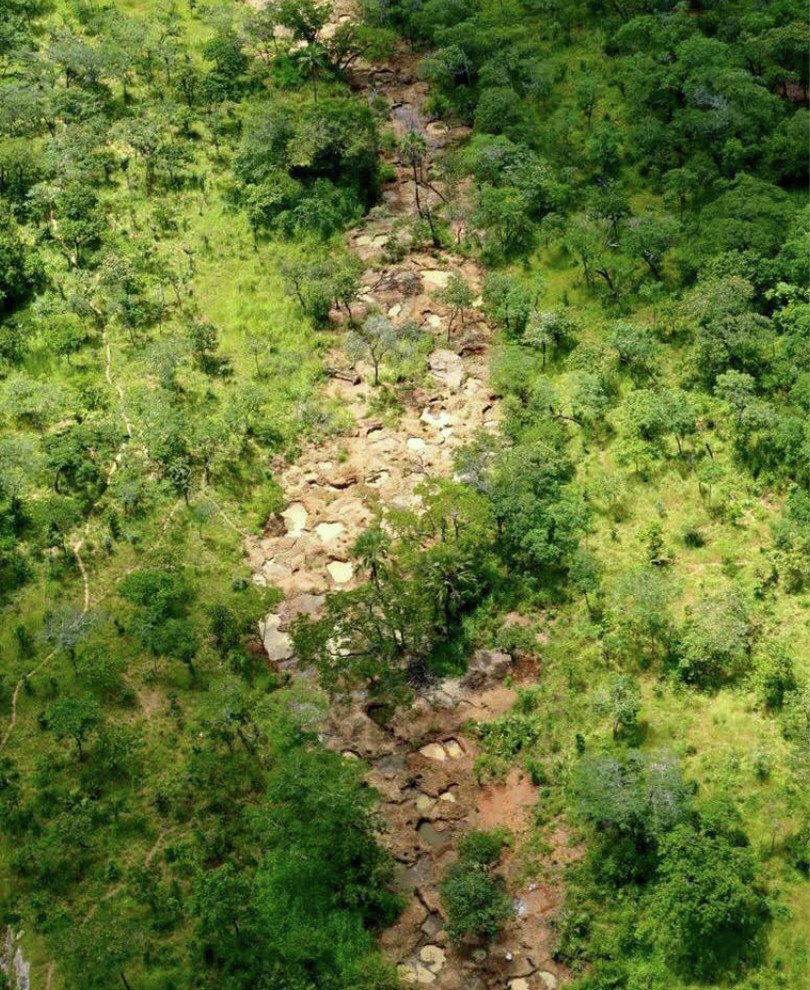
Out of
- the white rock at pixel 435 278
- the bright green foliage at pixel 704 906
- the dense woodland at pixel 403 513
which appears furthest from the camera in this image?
the white rock at pixel 435 278

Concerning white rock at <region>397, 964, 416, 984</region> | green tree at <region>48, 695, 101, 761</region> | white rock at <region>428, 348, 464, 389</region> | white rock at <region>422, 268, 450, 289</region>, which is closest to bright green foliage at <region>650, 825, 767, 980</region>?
white rock at <region>397, 964, 416, 984</region>

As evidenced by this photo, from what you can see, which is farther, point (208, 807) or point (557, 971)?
point (208, 807)

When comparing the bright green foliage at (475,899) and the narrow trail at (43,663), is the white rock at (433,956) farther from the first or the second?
the narrow trail at (43,663)

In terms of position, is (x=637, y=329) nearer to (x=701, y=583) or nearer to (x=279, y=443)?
(x=701, y=583)

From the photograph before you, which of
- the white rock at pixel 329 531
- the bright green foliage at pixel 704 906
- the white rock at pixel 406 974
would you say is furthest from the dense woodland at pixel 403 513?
the white rock at pixel 329 531

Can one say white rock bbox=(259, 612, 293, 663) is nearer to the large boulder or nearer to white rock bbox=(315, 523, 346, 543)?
white rock bbox=(315, 523, 346, 543)

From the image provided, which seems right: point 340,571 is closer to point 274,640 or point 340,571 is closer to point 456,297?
point 274,640

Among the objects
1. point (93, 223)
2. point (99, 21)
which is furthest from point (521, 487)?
point (99, 21)
